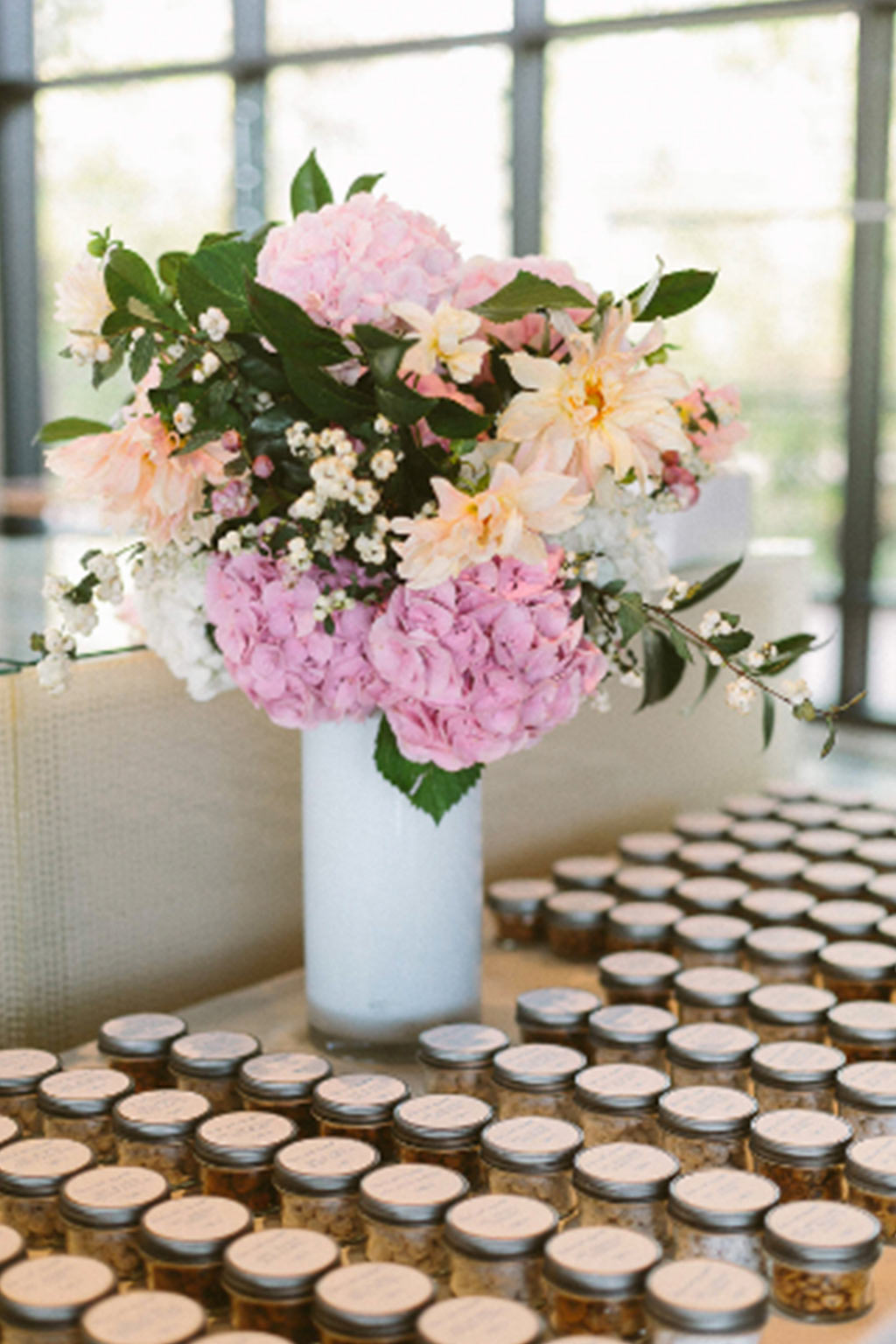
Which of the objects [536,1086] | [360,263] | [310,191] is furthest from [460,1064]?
[310,191]

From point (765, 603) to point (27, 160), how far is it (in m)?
5.75

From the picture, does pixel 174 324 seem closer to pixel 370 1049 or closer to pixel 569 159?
pixel 370 1049

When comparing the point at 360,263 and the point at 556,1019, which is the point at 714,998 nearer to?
the point at 556,1019

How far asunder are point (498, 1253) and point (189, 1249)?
18 centimetres

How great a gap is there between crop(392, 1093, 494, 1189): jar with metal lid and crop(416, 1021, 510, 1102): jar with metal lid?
10 centimetres

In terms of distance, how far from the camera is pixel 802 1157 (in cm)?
108

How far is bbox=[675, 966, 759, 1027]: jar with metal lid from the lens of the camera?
139 cm

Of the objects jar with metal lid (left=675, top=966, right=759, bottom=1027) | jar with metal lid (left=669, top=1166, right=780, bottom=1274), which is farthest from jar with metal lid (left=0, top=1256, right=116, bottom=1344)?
jar with metal lid (left=675, top=966, right=759, bottom=1027)

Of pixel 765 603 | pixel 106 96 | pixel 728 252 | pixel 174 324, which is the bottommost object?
pixel 765 603

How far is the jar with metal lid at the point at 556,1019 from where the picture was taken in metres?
1.35

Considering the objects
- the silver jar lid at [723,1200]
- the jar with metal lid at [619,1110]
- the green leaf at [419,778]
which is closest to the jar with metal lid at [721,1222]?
the silver jar lid at [723,1200]

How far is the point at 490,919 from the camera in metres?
1.77

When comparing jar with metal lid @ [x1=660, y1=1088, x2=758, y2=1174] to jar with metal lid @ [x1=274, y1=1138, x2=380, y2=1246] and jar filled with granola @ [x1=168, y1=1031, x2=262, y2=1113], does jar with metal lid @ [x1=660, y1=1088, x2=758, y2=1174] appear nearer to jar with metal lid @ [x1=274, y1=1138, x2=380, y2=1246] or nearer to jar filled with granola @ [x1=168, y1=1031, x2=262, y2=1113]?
jar with metal lid @ [x1=274, y1=1138, x2=380, y2=1246]

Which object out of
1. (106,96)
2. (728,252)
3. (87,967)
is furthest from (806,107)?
(87,967)
